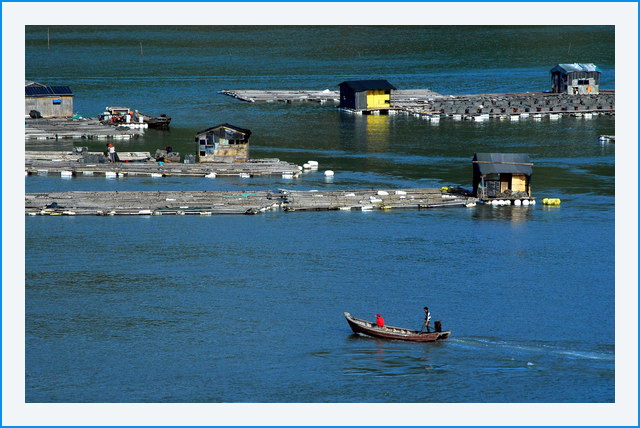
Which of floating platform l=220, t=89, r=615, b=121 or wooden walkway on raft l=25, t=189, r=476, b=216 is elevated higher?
floating platform l=220, t=89, r=615, b=121

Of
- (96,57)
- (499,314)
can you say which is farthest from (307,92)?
(499,314)

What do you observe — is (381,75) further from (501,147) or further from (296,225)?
(296,225)

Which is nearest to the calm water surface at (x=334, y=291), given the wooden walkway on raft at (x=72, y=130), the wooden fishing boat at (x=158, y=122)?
the wooden walkway on raft at (x=72, y=130)

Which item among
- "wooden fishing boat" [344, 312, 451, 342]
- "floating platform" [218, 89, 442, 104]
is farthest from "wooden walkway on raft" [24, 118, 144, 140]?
"wooden fishing boat" [344, 312, 451, 342]

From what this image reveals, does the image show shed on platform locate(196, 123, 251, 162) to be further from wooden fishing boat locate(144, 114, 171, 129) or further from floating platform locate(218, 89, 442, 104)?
floating platform locate(218, 89, 442, 104)

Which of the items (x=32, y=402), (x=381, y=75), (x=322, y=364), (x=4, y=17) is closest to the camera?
(x=4, y=17)

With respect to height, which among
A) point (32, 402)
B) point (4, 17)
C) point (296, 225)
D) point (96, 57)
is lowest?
point (32, 402)

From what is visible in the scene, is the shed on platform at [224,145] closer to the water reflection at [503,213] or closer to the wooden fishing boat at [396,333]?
the water reflection at [503,213]
